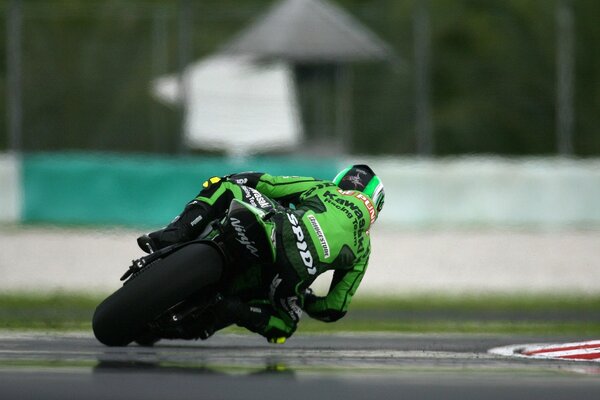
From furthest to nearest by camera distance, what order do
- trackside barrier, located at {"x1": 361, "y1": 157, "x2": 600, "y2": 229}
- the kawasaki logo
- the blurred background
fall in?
trackside barrier, located at {"x1": 361, "y1": 157, "x2": 600, "y2": 229} < the blurred background < the kawasaki logo

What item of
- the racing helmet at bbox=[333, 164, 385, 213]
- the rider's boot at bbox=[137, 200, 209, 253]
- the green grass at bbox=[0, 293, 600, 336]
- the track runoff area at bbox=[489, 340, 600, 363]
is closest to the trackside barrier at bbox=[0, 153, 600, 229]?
the green grass at bbox=[0, 293, 600, 336]

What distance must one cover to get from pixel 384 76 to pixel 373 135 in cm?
92

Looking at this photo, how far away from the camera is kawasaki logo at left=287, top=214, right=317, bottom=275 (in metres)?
6.31

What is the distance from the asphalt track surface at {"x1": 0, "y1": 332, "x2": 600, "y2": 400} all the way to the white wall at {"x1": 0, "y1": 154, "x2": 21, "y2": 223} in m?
7.69

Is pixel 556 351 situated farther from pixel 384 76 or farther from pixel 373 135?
pixel 384 76

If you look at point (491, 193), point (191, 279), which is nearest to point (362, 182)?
point (191, 279)

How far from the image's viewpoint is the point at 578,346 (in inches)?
285

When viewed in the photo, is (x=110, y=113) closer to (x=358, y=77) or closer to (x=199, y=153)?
(x=199, y=153)

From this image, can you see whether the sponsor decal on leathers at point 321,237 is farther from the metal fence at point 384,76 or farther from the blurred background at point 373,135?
the metal fence at point 384,76

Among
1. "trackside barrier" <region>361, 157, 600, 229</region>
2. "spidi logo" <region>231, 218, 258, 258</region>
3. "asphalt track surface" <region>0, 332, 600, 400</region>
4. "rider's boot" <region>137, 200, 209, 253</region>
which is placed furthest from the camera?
"trackside barrier" <region>361, 157, 600, 229</region>

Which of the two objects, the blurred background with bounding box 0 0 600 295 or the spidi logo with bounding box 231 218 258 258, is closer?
the spidi logo with bounding box 231 218 258 258

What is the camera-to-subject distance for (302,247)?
632 cm

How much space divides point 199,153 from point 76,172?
11.3ft

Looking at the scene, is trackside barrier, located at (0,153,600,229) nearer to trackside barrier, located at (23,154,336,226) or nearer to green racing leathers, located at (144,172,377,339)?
trackside barrier, located at (23,154,336,226)
